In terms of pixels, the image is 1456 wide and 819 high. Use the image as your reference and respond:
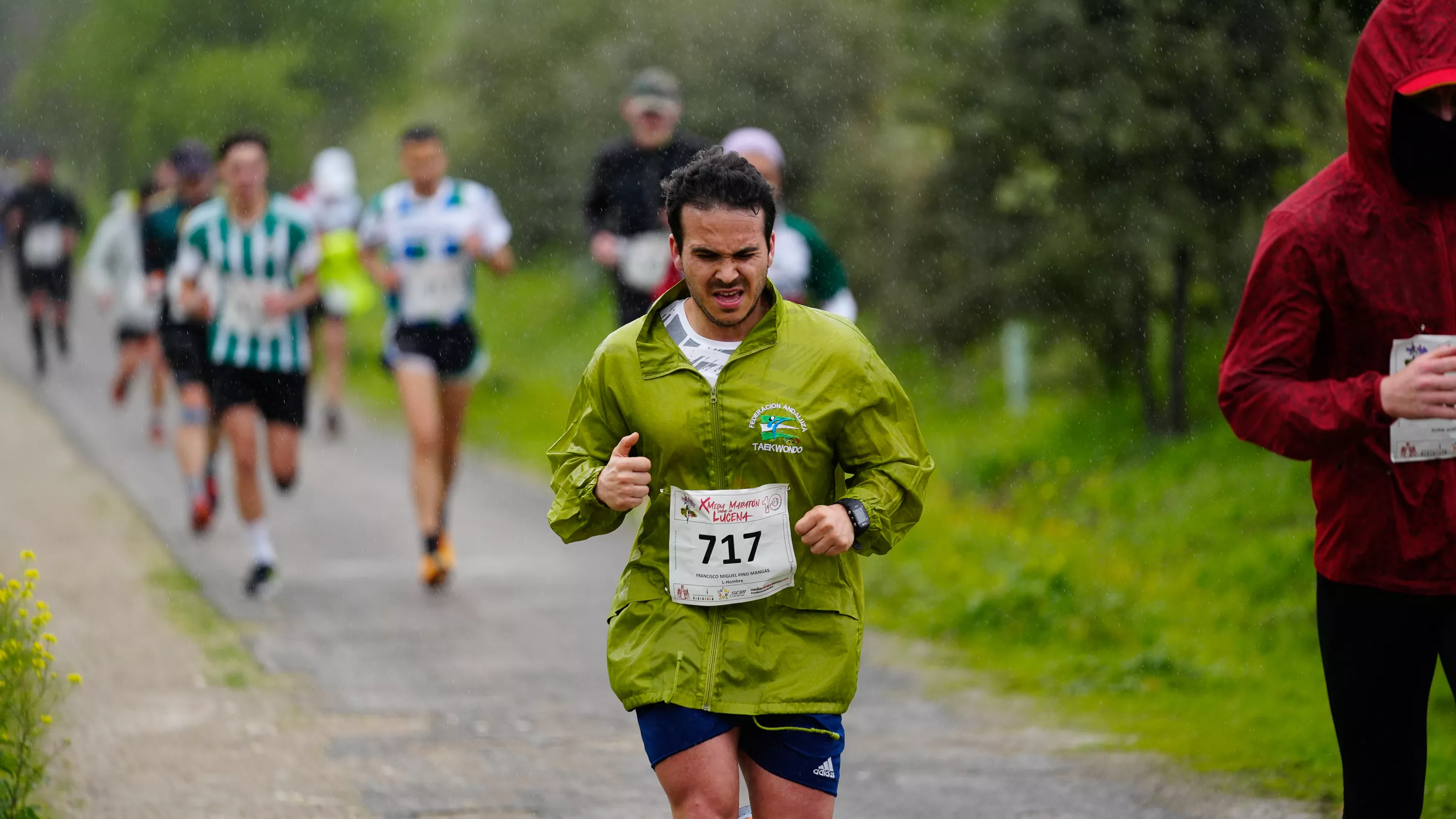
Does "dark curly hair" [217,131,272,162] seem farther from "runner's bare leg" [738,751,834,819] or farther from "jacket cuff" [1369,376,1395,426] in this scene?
"jacket cuff" [1369,376,1395,426]

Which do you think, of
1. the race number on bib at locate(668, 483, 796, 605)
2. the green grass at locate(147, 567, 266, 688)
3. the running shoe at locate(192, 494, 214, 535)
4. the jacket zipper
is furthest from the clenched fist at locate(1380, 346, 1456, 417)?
the running shoe at locate(192, 494, 214, 535)

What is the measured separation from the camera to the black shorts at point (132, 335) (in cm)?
1655

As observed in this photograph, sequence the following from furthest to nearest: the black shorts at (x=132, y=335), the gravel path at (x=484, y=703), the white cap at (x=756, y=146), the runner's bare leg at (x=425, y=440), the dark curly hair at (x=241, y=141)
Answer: the black shorts at (x=132, y=335) → the dark curly hair at (x=241, y=141) → the runner's bare leg at (x=425, y=440) → the white cap at (x=756, y=146) → the gravel path at (x=484, y=703)

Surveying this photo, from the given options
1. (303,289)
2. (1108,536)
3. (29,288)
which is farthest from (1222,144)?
(29,288)

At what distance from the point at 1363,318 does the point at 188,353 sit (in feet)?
30.1

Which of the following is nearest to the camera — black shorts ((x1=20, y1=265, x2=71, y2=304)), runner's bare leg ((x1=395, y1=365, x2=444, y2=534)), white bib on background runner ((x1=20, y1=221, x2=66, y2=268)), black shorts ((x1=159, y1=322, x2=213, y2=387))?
runner's bare leg ((x1=395, y1=365, x2=444, y2=534))

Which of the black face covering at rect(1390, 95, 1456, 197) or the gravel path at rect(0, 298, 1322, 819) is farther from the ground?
the black face covering at rect(1390, 95, 1456, 197)

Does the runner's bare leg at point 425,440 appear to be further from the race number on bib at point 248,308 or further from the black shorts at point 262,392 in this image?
the race number on bib at point 248,308

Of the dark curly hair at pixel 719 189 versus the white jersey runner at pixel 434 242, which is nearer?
the dark curly hair at pixel 719 189

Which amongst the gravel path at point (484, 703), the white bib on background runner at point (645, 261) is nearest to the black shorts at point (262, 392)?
the gravel path at point (484, 703)

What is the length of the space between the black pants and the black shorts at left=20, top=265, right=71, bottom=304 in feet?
63.3

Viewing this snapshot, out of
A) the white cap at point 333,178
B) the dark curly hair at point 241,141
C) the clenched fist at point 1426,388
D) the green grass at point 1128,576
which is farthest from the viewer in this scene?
the white cap at point 333,178

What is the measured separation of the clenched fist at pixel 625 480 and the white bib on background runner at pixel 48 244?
1860cm

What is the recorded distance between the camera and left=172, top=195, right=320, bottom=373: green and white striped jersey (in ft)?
32.1
